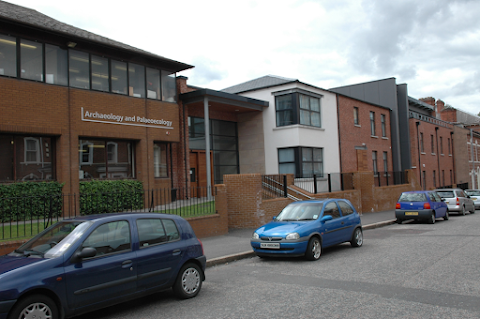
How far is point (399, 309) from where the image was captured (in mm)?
5520

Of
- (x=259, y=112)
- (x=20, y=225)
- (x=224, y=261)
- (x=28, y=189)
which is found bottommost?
(x=224, y=261)

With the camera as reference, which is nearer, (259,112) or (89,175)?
(89,175)

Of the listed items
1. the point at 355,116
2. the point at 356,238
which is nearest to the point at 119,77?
the point at 356,238

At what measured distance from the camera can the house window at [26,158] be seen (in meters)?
13.2

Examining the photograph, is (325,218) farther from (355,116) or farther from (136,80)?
(355,116)

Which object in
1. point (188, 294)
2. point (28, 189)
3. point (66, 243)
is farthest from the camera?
point (28, 189)

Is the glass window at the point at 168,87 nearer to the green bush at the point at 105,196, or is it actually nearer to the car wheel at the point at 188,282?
the green bush at the point at 105,196

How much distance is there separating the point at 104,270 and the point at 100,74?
12.1m

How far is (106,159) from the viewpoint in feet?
52.7

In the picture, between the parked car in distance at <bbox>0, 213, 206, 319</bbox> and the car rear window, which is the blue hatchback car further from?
the car rear window

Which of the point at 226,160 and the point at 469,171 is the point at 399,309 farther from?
the point at 469,171

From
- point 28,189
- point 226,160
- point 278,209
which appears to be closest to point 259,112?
point 226,160

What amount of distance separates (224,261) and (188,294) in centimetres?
322

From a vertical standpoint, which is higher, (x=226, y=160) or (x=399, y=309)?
(x=226, y=160)
